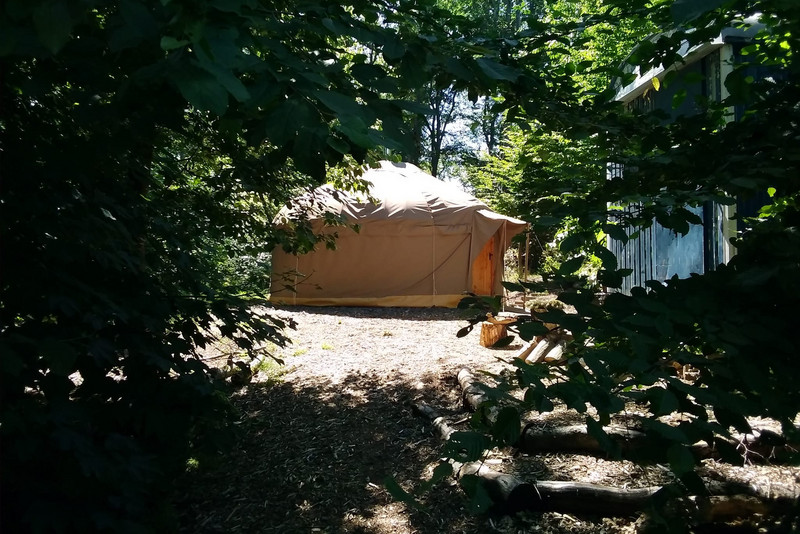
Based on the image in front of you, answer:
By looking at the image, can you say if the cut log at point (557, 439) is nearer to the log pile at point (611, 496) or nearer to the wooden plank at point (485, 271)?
the log pile at point (611, 496)

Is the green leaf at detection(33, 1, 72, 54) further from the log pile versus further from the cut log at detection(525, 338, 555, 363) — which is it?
the cut log at detection(525, 338, 555, 363)

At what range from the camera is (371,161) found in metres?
4.97

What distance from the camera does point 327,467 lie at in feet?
15.0

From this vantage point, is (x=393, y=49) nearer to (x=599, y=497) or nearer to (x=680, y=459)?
(x=680, y=459)

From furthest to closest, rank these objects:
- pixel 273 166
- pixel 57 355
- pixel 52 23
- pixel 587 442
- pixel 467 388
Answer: pixel 467 388
pixel 587 442
pixel 273 166
pixel 57 355
pixel 52 23

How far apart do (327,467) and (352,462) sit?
0.59ft

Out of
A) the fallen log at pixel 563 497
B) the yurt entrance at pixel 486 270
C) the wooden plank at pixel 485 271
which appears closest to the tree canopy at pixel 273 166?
the fallen log at pixel 563 497

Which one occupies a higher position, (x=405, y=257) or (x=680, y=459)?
(x=405, y=257)

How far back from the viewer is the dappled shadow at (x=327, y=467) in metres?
3.81

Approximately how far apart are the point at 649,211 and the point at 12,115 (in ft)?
8.27

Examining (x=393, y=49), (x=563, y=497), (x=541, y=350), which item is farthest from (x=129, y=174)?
(x=541, y=350)

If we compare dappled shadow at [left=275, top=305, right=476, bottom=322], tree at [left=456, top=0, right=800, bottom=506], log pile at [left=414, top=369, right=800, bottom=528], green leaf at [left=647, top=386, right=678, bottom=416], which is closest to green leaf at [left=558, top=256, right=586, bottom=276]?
tree at [left=456, top=0, right=800, bottom=506]

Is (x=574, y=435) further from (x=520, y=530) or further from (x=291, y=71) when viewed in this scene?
(x=291, y=71)

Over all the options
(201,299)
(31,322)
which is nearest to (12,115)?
(31,322)
